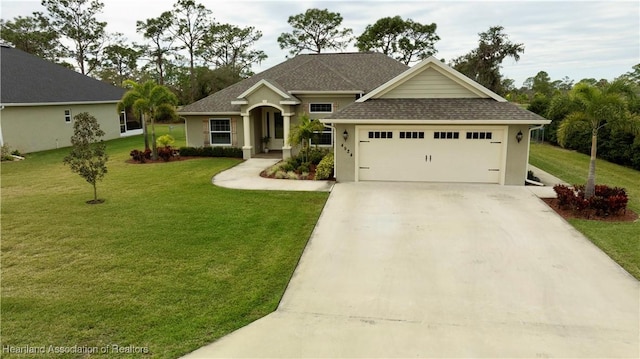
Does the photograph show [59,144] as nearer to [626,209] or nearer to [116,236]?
[116,236]

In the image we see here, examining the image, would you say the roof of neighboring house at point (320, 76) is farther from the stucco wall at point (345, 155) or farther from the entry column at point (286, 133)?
the stucco wall at point (345, 155)

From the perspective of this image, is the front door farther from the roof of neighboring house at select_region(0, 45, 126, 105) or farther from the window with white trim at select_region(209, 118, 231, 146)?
the roof of neighboring house at select_region(0, 45, 126, 105)

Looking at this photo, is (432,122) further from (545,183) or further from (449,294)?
(449,294)

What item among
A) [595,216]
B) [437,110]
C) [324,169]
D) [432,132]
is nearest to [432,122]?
[432,132]

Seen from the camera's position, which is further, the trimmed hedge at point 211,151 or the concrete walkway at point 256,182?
the trimmed hedge at point 211,151

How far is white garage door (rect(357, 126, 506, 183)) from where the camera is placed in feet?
46.7

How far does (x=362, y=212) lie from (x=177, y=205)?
5.23 meters

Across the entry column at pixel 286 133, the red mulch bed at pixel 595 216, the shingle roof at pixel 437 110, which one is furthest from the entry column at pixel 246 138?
the red mulch bed at pixel 595 216

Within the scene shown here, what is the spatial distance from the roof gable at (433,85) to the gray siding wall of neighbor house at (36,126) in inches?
729

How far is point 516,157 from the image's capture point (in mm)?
13984

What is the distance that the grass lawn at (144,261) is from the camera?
18.9 ft

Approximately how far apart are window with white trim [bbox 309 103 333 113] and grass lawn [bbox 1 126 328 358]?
812cm

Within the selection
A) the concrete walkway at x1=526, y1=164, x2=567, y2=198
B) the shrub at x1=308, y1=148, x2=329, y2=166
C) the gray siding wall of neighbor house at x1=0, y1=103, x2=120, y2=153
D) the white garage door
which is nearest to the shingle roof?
the white garage door

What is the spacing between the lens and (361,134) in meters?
14.7
